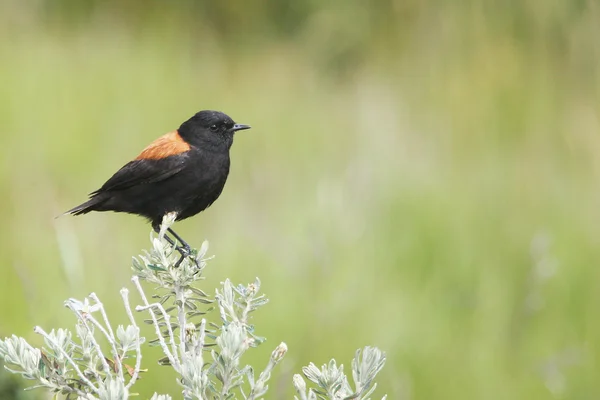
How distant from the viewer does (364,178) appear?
15.5ft

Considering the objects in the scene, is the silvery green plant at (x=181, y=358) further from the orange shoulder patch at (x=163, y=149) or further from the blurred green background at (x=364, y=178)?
the blurred green background at (x=364, y=178)

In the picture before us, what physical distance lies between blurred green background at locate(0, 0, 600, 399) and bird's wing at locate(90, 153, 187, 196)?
0.70 m

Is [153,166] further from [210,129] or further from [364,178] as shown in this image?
[364,178]

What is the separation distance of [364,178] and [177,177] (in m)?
1.94

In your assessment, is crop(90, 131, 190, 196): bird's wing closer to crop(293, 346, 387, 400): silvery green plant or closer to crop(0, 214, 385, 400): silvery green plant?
crop(0, 214, 385, 400): silvery green plant

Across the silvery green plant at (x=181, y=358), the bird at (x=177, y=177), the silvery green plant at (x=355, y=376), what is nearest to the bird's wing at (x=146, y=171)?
the bird at (x=177, y=177)

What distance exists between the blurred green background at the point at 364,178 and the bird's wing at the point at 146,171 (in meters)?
0.70

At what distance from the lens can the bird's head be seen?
310 cm

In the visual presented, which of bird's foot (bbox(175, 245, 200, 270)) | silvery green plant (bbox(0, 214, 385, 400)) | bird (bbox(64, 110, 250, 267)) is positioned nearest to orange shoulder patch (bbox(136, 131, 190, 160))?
bird (bbox(64, 110, 250, 267))

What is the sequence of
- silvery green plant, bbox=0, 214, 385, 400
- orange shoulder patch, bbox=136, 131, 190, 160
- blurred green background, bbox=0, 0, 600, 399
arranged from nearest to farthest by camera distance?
silvery green plant, bbox=0, 214, 385, 400, orange shoulder patch, bbox=136, 131, 190, 160, blurred green background, bbox=0, 0, 600, 399

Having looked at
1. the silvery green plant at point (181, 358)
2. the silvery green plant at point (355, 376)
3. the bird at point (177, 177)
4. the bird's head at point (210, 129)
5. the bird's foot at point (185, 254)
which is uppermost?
→ the bird's head at point (210, 129)

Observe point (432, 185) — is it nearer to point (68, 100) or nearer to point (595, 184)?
point (595, 184)

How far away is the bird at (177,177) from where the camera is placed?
289cm

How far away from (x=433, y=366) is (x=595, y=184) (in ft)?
7.52
